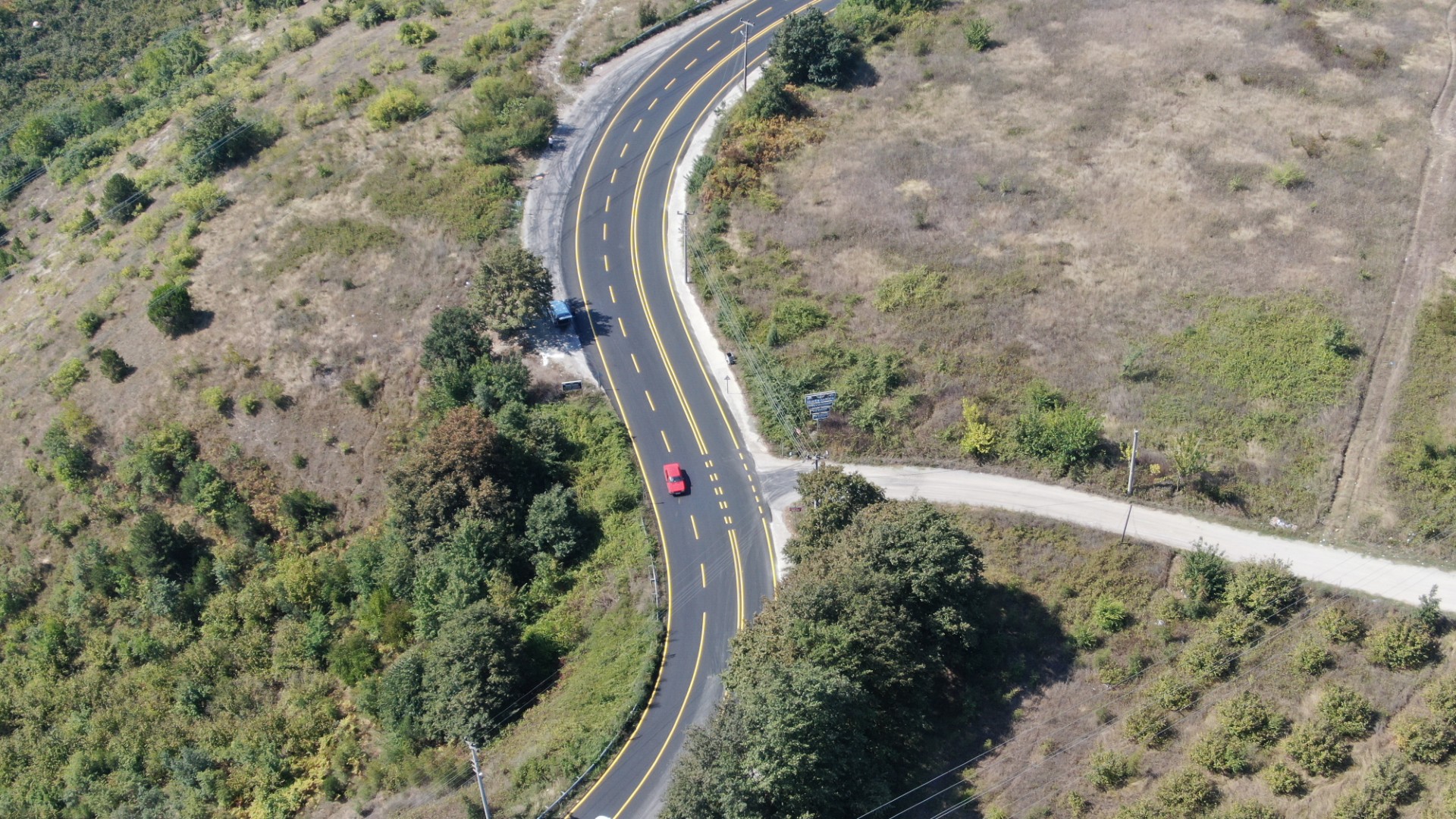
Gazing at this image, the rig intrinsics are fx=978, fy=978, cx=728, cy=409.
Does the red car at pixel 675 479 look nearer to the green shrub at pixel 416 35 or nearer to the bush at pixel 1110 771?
the bush at pixel 1110 771

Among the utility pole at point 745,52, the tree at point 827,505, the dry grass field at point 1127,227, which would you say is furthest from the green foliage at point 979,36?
the tree at point 827,505

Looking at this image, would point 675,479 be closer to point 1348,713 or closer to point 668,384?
point 668,384

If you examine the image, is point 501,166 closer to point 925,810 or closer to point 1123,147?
point 1123,147

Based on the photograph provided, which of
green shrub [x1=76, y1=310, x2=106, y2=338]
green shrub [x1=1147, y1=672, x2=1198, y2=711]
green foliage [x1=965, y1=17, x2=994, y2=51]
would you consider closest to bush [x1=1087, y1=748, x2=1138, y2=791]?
green shrub [x1=1147, y1=672, x2=1198, y2=711]

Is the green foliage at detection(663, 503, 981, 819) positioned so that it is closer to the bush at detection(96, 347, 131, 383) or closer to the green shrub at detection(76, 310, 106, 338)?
the bush at detection(96, 347, 131, 383)

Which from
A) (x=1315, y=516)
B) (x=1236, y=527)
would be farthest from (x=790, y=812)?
(x=1315, y=516)

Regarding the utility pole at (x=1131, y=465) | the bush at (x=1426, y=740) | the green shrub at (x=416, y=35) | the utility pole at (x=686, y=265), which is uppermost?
the green shrub at (x=416, y=35)
